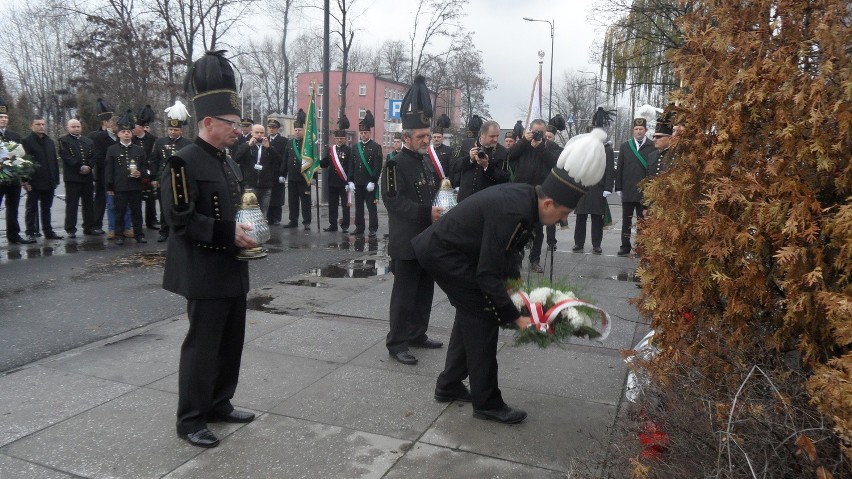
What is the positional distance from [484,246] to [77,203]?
1075 cm

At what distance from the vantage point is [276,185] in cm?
1473

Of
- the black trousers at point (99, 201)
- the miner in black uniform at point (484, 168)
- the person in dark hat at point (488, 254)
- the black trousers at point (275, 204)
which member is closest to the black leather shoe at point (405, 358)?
the person in dark hat at point (488, 254)

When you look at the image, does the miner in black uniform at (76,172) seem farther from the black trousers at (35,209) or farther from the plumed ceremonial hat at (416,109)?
the plumed ceremonial hat at (416,109)

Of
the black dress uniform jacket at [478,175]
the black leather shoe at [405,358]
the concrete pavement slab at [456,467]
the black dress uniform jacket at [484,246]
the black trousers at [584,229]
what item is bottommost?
the concrete pavement slab at [456,467]

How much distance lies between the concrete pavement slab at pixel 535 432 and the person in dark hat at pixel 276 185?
35.5 ft

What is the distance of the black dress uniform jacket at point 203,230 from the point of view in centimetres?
384

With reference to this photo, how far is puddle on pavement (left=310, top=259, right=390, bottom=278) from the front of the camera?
934cm

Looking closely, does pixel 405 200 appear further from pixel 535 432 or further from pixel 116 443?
pixel 116 443

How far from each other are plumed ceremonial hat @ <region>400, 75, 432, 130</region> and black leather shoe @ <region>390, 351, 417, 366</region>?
189 cm

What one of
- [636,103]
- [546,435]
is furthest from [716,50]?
[636,103]

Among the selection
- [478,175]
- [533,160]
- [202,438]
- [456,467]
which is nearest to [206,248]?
[202,438]

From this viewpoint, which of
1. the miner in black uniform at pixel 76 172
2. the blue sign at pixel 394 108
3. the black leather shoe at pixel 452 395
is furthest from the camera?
the blue sign at pixel 394 108

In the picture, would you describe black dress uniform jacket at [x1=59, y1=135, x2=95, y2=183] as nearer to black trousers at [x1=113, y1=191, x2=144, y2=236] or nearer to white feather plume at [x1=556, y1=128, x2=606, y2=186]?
black trousers at [x1=113, y1=191, x2=144, y2=236]

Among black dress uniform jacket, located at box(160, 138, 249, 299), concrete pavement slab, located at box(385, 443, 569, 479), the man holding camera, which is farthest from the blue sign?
concrete pavement slab, located at box(385, 443, 569, 479)
